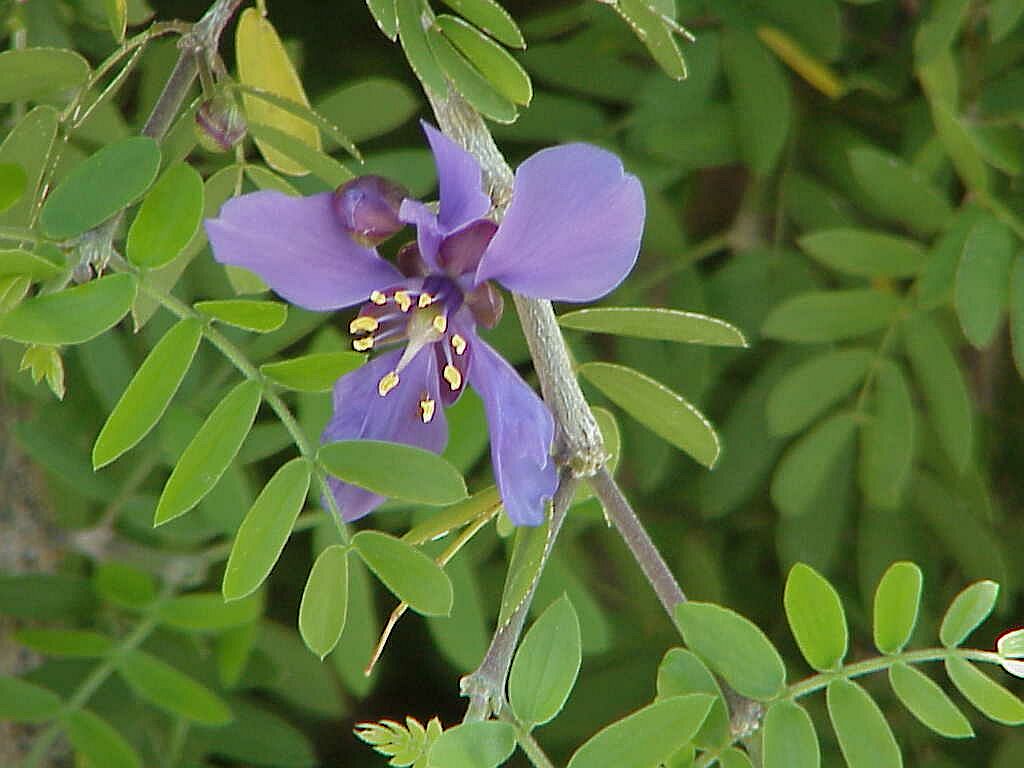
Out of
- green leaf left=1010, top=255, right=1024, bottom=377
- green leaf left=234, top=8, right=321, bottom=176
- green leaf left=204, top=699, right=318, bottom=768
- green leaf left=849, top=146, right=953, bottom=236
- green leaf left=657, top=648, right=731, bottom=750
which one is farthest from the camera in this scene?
green leaf left=204, top=699, right=318, bottom=768

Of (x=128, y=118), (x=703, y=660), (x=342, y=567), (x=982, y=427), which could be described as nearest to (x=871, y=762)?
(x=703, y=660)

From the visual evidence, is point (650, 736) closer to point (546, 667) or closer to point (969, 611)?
point (546, 667)

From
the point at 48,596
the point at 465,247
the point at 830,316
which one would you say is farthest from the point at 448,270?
the point at 48,596

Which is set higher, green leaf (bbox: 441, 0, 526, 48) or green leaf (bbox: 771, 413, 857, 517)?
green leaf (bbox: 441, 0, 526, 48)

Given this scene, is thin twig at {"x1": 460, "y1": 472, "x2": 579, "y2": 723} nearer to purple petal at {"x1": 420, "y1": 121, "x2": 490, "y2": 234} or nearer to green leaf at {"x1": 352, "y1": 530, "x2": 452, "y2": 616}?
green leaf at {"x1": 352, "y1": 530, "x2": 452, "y2": 616}

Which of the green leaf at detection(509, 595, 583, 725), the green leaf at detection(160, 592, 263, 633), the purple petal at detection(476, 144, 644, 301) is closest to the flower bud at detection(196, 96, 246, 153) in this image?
the purple petal at detection(476, 144, 644, 301)

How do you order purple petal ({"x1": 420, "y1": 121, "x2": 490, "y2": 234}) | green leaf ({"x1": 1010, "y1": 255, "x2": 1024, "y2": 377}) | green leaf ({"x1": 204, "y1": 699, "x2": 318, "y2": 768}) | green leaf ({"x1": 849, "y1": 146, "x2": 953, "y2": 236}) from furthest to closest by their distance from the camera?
green leaf ({"x1": 204, "y1": 699, "x2": 318, "y2": 768}), green leaf ({"x1": 849, "y1": 146, "x2": 953, "y2": 236}), green leaf ({"x1": 1010, "y1": 255, "x2": 1024, "y2": 377}), purple petal ({"x1": 420, "y1": 121, "x2": 490, "y2": 234})
